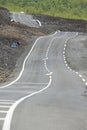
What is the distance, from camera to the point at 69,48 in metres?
61.7

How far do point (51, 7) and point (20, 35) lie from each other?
58494mm

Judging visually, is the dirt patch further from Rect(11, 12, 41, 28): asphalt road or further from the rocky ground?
Rect(11, 12, 41, 28): asphalt road

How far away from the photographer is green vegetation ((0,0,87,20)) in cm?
11781

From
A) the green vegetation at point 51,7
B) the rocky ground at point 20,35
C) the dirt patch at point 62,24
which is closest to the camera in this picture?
the rocky ground at point 20,35

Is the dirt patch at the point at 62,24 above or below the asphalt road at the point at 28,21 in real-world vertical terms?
below

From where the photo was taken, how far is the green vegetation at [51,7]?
11781cm

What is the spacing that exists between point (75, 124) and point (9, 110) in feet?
8.70

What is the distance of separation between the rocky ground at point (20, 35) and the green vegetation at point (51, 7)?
2015cm

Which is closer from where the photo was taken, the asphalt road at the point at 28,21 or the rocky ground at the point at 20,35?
the rocky ground at the point at 20,35

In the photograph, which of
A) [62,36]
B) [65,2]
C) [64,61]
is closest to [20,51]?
[64,61]

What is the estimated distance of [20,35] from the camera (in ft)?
210

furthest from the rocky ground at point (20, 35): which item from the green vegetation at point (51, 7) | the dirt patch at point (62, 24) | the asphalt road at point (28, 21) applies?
Answer: the green vegetation at point (51, 7)

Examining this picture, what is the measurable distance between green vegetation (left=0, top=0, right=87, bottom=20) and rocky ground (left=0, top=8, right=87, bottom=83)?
2015 centimetres

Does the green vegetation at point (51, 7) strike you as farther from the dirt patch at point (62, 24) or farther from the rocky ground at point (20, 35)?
the dirt patch at point (62, 24)
